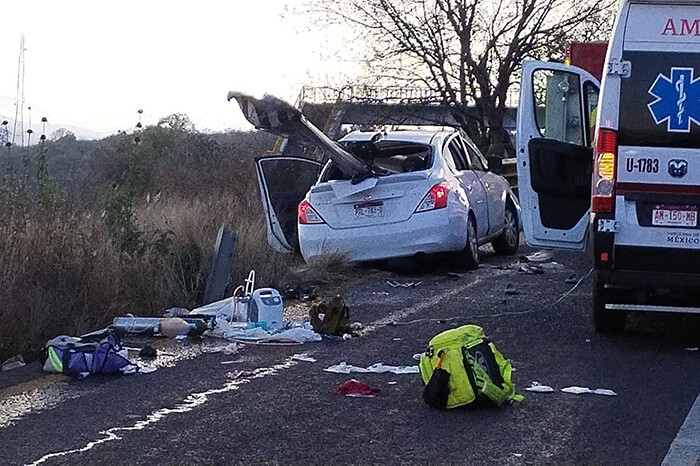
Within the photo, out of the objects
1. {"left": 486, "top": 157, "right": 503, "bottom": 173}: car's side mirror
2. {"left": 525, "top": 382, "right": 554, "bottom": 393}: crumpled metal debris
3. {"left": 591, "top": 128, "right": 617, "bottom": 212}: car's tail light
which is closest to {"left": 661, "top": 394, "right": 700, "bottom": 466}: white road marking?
{"left": 525, "top": 382, "right": 554, "bottom": 393}: crumpled metal debris

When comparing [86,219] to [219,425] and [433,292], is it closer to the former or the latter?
[433,292]

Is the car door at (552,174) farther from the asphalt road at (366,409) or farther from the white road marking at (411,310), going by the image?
the white road marking at (411,310)

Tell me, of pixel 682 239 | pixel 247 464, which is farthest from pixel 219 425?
pixel 682 239

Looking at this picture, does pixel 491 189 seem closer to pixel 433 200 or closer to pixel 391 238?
pixel 433 200

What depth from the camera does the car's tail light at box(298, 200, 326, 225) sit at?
43.4 ft

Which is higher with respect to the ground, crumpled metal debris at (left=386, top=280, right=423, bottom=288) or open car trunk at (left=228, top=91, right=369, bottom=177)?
open car trunk at (left=228, top=91, right=369, bottom=177)

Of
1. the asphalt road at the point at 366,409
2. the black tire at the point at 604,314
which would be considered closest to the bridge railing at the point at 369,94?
the asphalt road at the point at 366,409

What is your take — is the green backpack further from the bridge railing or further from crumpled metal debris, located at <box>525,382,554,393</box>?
the bridge railing

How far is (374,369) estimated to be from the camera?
7965 mm

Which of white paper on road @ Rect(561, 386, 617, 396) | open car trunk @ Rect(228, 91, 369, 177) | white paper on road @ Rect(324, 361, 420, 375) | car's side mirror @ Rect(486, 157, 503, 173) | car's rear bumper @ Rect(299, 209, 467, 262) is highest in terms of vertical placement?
open car trunk @ Rect(228, 91, 369, 177)

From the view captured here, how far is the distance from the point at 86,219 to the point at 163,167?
37.6 ft

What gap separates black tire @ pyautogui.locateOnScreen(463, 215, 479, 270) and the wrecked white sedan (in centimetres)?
1

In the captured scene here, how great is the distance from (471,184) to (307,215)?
7.04 feet

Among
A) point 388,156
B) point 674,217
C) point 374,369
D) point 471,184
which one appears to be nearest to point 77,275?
point 374,369
